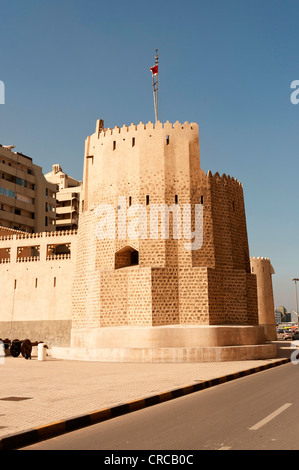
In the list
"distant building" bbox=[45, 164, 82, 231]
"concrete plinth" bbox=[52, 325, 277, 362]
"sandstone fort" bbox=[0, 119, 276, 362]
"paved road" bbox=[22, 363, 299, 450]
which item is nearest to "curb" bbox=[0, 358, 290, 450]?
"paved road" bbox=[22, 363, 299, 450]

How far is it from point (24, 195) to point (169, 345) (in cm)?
3837

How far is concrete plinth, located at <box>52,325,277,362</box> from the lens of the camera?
15.9 metres

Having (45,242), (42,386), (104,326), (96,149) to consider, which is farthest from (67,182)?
(42,386)

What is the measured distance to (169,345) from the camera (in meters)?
16.8

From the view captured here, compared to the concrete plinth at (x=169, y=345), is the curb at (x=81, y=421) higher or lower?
lower

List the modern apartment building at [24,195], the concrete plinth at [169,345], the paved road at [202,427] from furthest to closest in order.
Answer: the modern apartment building at [24,195], the concrete plinth at [169,345], the paved road at [202,427]

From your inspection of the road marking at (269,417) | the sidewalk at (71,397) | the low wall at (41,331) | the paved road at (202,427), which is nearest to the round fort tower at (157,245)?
the low wall at (41,331)

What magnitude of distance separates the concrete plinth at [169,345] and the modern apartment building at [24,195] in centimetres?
3293

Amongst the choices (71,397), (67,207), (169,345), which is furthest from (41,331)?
(67,207)

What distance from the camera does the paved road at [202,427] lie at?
447 centimetres

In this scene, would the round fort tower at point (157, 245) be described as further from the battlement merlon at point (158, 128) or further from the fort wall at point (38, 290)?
the fort wall at point (38, 290)

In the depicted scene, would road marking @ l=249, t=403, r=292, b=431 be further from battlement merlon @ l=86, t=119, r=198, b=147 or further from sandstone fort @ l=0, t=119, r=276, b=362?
battlement merlon @ l=86, t=119, r=198, b=147

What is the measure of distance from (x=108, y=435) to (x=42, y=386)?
3906 mm

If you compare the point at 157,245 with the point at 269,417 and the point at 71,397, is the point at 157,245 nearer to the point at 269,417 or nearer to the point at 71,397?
the point at 71,397
